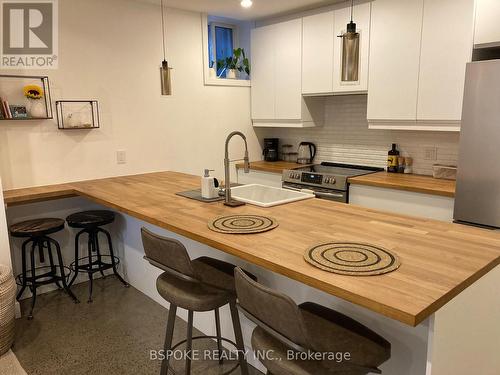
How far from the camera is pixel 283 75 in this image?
4.16 meters

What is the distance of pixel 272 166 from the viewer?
170 inches

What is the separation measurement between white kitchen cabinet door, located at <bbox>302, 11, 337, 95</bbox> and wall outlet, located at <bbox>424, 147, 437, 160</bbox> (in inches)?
40.4

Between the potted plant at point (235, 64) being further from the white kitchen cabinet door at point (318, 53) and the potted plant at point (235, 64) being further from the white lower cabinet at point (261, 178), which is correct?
the white lower cabinet at point (261, 178)

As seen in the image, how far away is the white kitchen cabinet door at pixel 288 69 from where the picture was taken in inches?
158

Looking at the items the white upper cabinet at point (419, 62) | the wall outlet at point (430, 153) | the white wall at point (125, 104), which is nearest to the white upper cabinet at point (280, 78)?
the white wall at point (125, 104)

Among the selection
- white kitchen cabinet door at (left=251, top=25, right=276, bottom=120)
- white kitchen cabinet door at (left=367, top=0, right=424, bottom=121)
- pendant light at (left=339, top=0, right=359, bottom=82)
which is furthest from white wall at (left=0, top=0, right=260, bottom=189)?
pendant light at (left=339, top=0, right=359, bottom=82)

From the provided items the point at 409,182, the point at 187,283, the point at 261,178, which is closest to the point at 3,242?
the point at 187,283

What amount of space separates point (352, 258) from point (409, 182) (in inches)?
79.3

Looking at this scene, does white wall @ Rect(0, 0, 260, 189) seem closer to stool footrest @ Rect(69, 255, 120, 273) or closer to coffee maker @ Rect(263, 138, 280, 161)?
coffee maker @ Rect(263, 138, 280, 161)

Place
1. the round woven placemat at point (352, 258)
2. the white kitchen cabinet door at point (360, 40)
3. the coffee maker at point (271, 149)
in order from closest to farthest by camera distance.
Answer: the round woven placemat at point (352, 258), the white kitchen cabinet door at point (360, 40), the coffee maker at point (271, 149)

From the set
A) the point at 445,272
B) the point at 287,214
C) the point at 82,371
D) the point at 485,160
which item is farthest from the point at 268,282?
the point at 485,160

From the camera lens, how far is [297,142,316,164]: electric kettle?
4.45m

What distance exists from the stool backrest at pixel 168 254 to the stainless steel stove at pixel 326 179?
209 cm

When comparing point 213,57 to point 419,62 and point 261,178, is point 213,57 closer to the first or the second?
point 261,178
